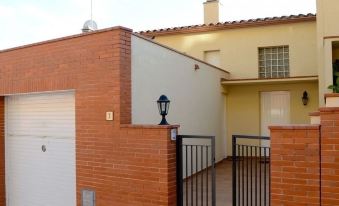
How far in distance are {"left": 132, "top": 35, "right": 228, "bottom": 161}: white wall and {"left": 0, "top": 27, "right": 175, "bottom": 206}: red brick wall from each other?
517 millimetres

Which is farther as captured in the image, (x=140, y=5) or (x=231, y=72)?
(x=140, y=5)

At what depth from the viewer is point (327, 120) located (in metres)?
4.39

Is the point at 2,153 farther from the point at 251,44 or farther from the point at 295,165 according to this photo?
the point at 251,44

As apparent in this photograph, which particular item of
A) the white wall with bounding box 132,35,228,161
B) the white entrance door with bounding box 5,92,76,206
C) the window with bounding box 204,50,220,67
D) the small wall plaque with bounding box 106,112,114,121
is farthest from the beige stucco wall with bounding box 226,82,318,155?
the small wall plaque with bounding box 106,112,114,121

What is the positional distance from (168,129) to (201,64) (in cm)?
499

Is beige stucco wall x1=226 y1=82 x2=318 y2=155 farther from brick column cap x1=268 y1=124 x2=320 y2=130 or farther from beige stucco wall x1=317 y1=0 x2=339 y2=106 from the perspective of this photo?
brick column cap x1=268 y1=124 x2=320 y2=130

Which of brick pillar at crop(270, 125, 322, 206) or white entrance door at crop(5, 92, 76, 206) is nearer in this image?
brick pillar at crop(270, 125, 322, 206)

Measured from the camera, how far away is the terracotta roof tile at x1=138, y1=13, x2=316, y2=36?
40.1 ft

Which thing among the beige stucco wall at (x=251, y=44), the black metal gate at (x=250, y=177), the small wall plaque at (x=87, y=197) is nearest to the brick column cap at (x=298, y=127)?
the black metal gate at (x=250, y=177)

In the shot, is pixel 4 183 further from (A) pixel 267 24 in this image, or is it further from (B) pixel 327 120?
(A) pixel 267 24

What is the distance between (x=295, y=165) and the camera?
15.1 ft

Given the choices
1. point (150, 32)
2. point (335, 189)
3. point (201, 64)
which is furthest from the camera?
point (150, 32)

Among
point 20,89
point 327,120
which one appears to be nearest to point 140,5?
point 20,89

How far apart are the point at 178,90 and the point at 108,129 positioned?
2.96 m
